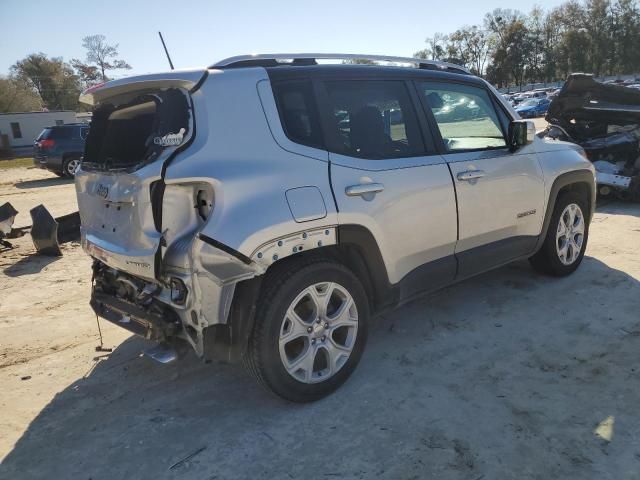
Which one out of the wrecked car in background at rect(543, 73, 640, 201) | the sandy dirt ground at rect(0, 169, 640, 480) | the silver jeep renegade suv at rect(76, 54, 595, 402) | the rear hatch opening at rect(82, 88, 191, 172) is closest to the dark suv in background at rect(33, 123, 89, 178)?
the sandy dirt ground at rect(0, 169, 640, 480)

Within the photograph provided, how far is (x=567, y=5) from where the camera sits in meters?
72.7

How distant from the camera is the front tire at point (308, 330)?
9.16 ft

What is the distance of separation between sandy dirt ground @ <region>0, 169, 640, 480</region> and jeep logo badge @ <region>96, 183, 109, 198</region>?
51.9 inches

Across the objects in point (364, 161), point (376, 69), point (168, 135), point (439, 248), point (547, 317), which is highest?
point (376, 69)

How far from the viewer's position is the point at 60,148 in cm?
1656

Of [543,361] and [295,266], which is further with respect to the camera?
[543,361]

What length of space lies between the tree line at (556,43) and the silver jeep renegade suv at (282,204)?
258 feet

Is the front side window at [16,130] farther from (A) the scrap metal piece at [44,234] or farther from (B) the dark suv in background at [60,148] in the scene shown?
(A) the scrap metal piece at [44,234]

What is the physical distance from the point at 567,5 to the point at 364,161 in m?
84.9

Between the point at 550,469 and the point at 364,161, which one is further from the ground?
the point at 364,161

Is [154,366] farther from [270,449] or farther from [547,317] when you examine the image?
[547,317]

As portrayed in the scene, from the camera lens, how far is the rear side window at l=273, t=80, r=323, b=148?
294cm

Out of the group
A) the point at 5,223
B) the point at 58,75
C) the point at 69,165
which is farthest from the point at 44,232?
the point at 58,75

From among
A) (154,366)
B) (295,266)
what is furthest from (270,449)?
(154,366)
